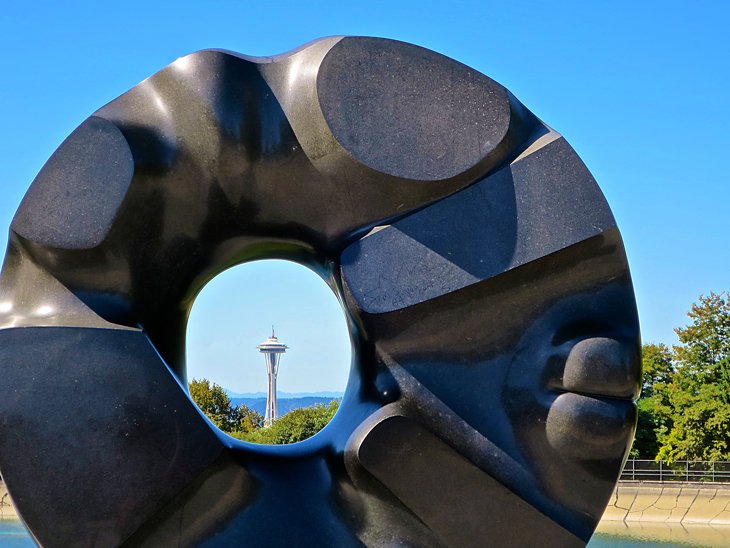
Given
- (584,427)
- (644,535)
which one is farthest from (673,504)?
(584,427)

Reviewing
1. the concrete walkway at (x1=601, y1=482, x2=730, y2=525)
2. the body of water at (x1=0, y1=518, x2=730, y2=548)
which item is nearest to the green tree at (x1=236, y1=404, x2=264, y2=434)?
the body of water at (x1=0, y1=518, x2=730, y2=548)

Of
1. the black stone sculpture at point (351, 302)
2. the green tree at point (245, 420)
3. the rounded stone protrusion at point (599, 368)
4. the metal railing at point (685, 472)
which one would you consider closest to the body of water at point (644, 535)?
the metal railing at point (685, 472)

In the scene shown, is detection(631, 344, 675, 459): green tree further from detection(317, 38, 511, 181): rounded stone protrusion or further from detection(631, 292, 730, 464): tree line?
detection(317, 38, 511, 181): rounded stone protrusion

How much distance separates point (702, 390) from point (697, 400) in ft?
1.31

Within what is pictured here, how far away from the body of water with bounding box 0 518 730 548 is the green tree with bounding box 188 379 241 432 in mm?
11626

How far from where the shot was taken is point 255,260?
20.4 feet

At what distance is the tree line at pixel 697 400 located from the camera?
100.0 feet

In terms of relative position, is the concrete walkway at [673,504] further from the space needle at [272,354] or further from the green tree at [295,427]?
the space needle at [272,354]

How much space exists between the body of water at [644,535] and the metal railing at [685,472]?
18.1ft

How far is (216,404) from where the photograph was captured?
36375 millimetres

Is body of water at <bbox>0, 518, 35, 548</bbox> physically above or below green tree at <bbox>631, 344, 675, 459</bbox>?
above

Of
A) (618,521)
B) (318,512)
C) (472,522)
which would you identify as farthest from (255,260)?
(618,521)

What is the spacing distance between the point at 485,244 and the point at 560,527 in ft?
5.02

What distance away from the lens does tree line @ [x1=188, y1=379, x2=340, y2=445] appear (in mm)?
30703
